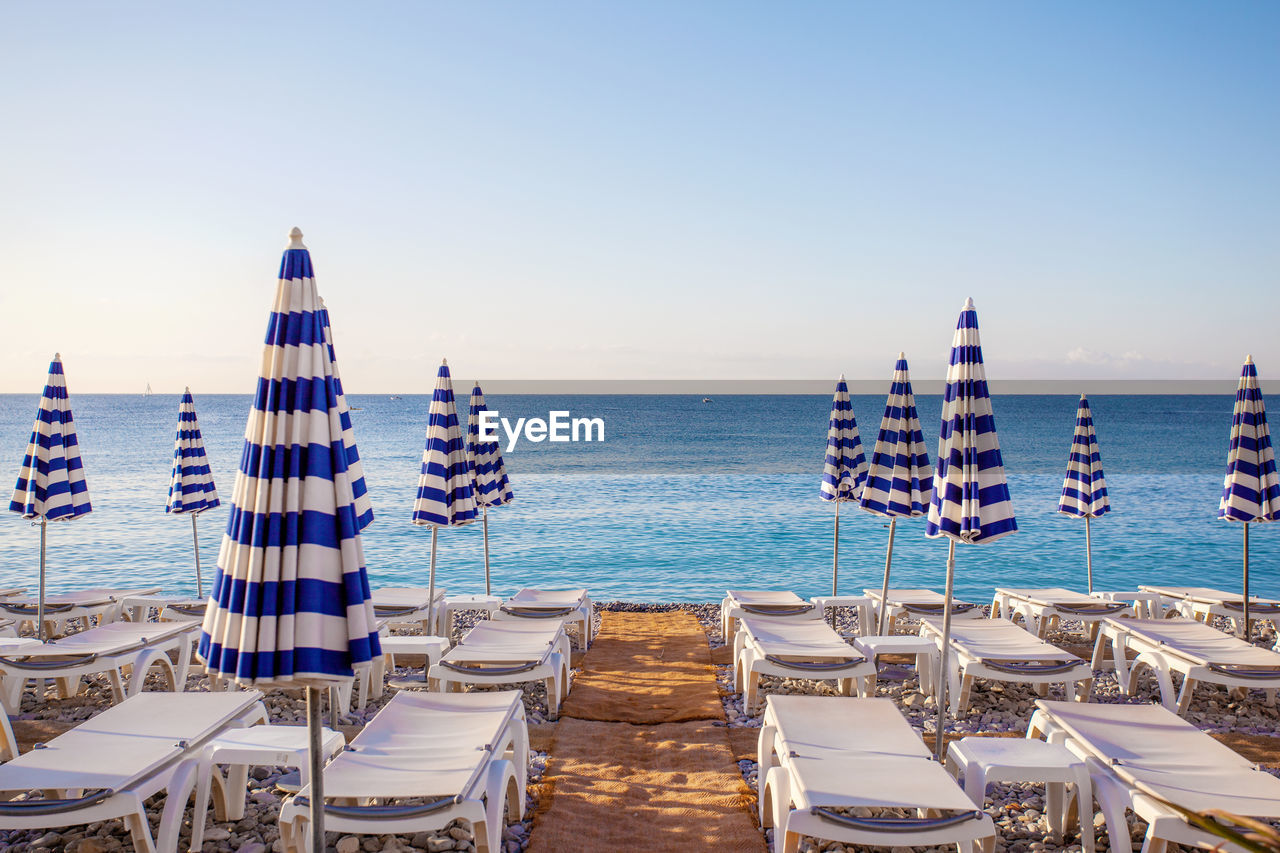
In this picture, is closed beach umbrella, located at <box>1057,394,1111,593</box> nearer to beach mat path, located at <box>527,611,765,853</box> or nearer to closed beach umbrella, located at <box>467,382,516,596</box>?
beach mat path, located at <box>527,611,765,853</box>

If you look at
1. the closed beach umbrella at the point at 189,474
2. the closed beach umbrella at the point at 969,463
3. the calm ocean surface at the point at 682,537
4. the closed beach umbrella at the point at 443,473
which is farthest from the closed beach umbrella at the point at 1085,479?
the closed beach umbrella at the point at 189,474

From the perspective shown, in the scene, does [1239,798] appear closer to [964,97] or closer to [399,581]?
[399,581]

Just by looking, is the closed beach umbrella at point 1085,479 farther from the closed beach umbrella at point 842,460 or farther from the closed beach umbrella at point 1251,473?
the closed beach umbrella at point 842,460

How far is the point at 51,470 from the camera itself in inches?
251

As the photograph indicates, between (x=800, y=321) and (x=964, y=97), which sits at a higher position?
(x=964, y=97)

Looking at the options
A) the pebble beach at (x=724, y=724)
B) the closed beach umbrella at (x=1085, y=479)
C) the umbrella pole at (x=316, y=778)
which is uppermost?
the closed beach umbrella at (x=1085, y=479)

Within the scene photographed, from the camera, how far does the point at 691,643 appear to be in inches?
307

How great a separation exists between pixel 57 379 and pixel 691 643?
6.46 m

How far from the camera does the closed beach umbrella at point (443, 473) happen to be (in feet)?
20.3

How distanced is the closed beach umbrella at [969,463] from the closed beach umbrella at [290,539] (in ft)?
10.8

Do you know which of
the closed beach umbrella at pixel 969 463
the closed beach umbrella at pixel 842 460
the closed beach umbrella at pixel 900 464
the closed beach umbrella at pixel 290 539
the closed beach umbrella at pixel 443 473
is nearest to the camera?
the closed beach umbrella at pixel 290 539

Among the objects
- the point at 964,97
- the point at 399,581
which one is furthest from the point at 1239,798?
the point at 964,97

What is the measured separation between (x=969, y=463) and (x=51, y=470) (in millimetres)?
7311

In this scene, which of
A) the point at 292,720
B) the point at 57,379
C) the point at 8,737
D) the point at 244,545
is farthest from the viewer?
the point at 57,379
